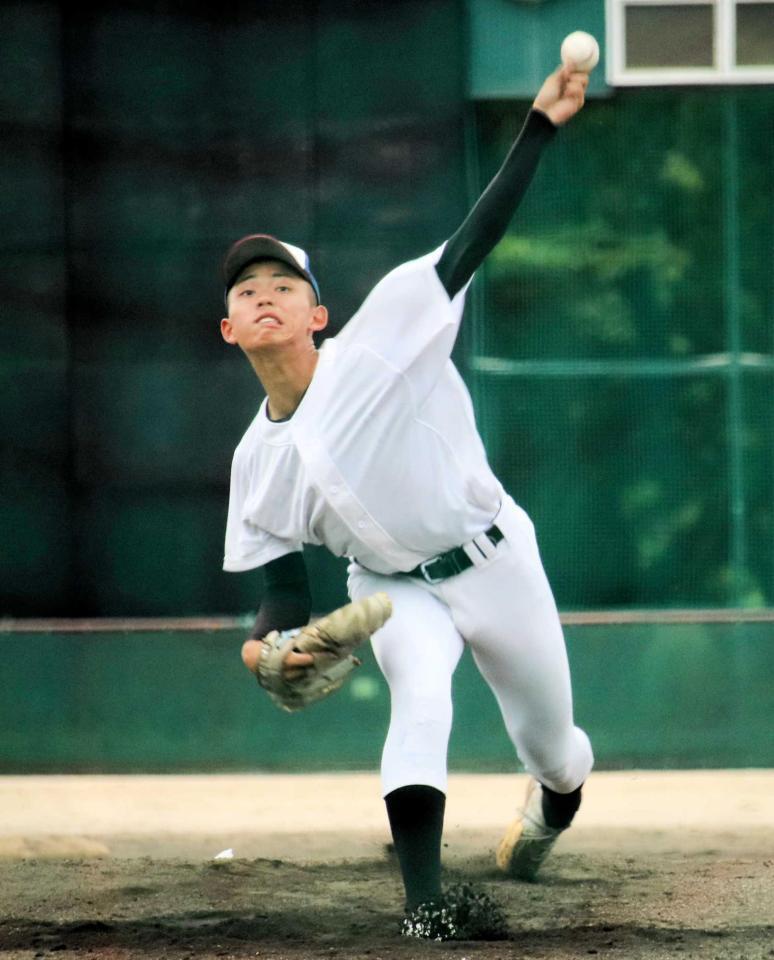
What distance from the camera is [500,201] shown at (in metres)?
4.86

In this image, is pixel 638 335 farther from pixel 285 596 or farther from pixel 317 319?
pixel 285 596

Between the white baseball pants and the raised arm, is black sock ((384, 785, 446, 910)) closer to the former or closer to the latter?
the white baseball pants

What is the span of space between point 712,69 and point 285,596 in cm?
348

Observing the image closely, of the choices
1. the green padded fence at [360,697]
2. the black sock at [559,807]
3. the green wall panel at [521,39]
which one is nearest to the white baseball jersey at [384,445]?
the black sock at [559,807]

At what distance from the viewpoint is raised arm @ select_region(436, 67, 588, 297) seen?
15.9 ft

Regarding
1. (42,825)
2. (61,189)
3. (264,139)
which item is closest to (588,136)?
(264,139)

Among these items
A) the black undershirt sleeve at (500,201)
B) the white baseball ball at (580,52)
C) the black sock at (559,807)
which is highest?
the white baseball ball at (580,52)

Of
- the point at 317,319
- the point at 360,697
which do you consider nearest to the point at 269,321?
the point at 317,319

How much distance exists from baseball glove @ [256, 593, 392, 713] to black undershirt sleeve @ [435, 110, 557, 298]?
35.3 inches

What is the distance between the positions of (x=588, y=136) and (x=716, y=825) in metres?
2.82

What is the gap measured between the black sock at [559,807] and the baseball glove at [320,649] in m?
1.08

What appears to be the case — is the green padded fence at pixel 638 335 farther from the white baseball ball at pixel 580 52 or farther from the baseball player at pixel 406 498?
the white baseball ball at pixel 580 52

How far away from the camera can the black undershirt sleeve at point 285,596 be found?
524cm

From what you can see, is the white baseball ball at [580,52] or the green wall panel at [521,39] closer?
the white baseball ball at [580,52]
